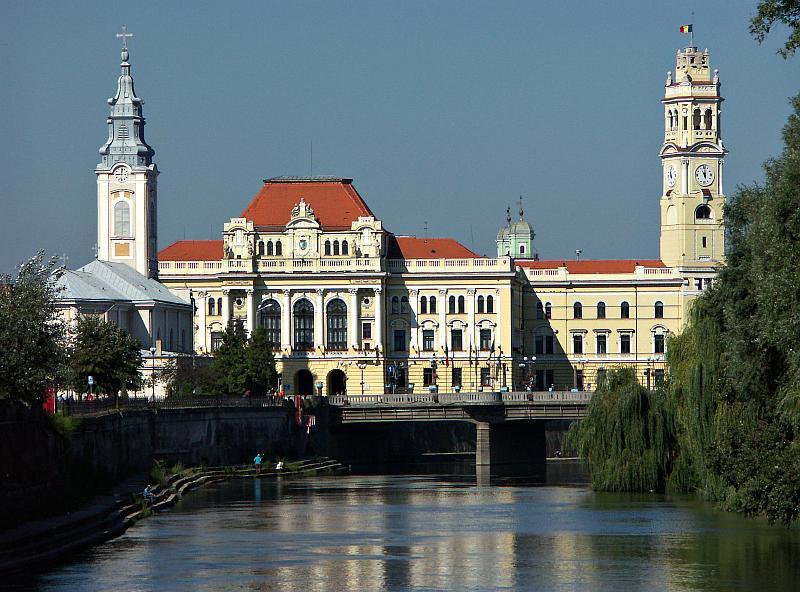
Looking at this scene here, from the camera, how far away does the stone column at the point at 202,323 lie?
162 metres

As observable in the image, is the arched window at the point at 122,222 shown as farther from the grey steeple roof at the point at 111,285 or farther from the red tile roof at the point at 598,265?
the red tile roof at the point at 598,265

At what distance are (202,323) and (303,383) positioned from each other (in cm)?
932

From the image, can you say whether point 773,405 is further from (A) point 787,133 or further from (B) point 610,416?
(B) point 610,416

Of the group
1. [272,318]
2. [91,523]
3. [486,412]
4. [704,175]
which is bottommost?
[91,523]

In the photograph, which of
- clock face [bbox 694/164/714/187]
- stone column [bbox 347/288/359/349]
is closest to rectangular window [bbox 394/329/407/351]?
stone column [bbox 347/288/359/349]

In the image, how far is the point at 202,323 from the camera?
162125mm

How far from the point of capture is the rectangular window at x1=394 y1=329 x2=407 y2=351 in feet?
536

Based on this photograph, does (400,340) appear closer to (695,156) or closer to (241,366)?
(695,156)

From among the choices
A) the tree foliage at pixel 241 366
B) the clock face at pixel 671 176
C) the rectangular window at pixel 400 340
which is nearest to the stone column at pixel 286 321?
the rectangular window at pixel 400 340

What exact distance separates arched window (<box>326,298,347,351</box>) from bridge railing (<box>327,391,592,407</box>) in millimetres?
35691

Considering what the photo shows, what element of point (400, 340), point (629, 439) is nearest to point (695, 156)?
point (400, 340)

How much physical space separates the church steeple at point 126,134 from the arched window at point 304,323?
686 inches

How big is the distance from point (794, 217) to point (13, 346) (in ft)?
90.7

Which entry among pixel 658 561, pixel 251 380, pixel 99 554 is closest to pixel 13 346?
pixel 99 554
